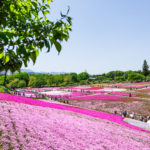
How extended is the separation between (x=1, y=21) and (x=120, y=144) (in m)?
8.86

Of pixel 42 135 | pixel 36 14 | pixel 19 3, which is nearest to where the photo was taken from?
pixel 19 3

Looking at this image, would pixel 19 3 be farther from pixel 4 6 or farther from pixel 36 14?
pixel 36 14

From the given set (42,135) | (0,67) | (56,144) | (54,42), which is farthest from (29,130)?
(54,42)

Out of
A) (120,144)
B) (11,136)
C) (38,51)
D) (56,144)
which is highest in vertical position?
(38,51)

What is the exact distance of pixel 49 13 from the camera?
179 inches

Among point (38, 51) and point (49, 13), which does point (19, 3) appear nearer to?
point (49, 13)

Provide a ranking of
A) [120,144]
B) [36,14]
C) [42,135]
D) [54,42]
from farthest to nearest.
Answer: [120,144]
[42,135]
[36,14]
[54,42]

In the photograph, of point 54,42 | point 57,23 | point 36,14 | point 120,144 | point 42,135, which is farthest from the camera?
point 120,144

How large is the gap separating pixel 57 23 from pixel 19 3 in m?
1.25

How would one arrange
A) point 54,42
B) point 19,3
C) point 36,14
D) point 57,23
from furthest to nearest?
point 36,14 → point 19,3 → point 57,23 → point 54,42

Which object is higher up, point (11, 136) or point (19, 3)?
point (19, 3)

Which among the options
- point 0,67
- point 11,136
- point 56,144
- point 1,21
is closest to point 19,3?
point 1,21

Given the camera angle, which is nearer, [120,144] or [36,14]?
[36,14]

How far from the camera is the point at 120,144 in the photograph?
8492 mm
